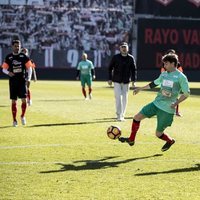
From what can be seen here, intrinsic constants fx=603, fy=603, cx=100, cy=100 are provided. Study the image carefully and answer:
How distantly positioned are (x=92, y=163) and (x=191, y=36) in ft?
157

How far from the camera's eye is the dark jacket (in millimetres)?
18359

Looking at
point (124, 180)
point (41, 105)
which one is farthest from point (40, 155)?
point (41, 105)

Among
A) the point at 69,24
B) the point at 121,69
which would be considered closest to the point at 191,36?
the point at 69,24

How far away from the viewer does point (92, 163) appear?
1080 cm

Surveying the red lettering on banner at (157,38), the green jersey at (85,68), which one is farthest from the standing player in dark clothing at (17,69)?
the red lettering on banner at (157,38)

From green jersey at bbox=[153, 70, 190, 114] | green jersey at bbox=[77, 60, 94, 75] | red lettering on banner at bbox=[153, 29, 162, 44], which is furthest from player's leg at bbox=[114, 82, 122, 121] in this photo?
red lettering on banner at bbox=[153, 29, 162, 44]

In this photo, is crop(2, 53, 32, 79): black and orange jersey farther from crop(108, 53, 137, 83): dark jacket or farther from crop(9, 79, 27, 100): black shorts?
crop(108, 53, 137, 83): dark jacket

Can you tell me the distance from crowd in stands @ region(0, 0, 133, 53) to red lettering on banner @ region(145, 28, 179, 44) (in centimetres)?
196

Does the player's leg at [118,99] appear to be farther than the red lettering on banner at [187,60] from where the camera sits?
No

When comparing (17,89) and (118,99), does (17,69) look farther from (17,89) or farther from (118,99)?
(118,99)

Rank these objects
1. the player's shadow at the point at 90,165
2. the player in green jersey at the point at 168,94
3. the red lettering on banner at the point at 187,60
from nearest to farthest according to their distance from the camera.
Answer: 1. the player's shadow at the point at 90,165
2. the player in green jersey at the point at 168,94
3. the red lettering on banner at the point at 187,60

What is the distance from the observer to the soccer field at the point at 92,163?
848 cm

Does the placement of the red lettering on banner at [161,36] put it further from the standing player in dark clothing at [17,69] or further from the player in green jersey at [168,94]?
the player in green jersey at [168,94]

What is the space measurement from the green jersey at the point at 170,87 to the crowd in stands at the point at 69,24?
4494cm
